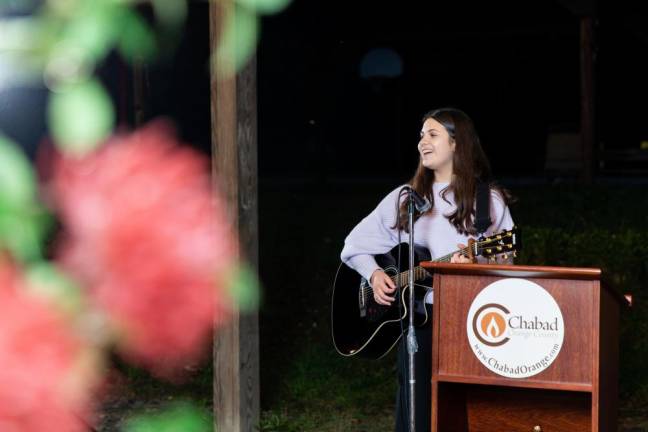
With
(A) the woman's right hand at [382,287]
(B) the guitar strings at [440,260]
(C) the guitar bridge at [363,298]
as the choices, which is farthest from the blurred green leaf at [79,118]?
(C) the guitar bridge at [363,298]

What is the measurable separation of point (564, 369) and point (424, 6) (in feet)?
55.7

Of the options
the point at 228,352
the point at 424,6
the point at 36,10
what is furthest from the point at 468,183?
the point at 424,6

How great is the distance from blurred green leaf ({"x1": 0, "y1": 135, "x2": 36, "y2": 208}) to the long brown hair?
3.26 m

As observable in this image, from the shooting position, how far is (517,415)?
3904mm

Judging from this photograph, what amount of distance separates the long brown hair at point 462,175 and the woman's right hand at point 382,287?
216mm

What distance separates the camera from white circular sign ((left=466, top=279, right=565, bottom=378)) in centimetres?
341

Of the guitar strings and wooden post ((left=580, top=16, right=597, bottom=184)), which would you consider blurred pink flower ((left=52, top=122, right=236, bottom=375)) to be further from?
wooden post ((left=580, top=16, right=597, bottom=184))

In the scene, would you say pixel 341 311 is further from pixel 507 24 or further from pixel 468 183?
pixel 507 24

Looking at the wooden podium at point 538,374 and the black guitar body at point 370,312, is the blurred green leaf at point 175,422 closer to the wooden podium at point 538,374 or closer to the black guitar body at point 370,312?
the wooden podium at point 538,374

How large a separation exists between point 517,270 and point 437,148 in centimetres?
69

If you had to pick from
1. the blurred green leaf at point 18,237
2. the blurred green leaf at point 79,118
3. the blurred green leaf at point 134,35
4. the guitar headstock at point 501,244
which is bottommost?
the guitar headstock at point 501,244

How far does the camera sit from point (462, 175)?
12.6 feet

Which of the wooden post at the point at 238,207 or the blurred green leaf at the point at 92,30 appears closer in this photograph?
the blurred green leaf at the point at 92,30

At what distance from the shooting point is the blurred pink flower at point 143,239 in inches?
20.6
